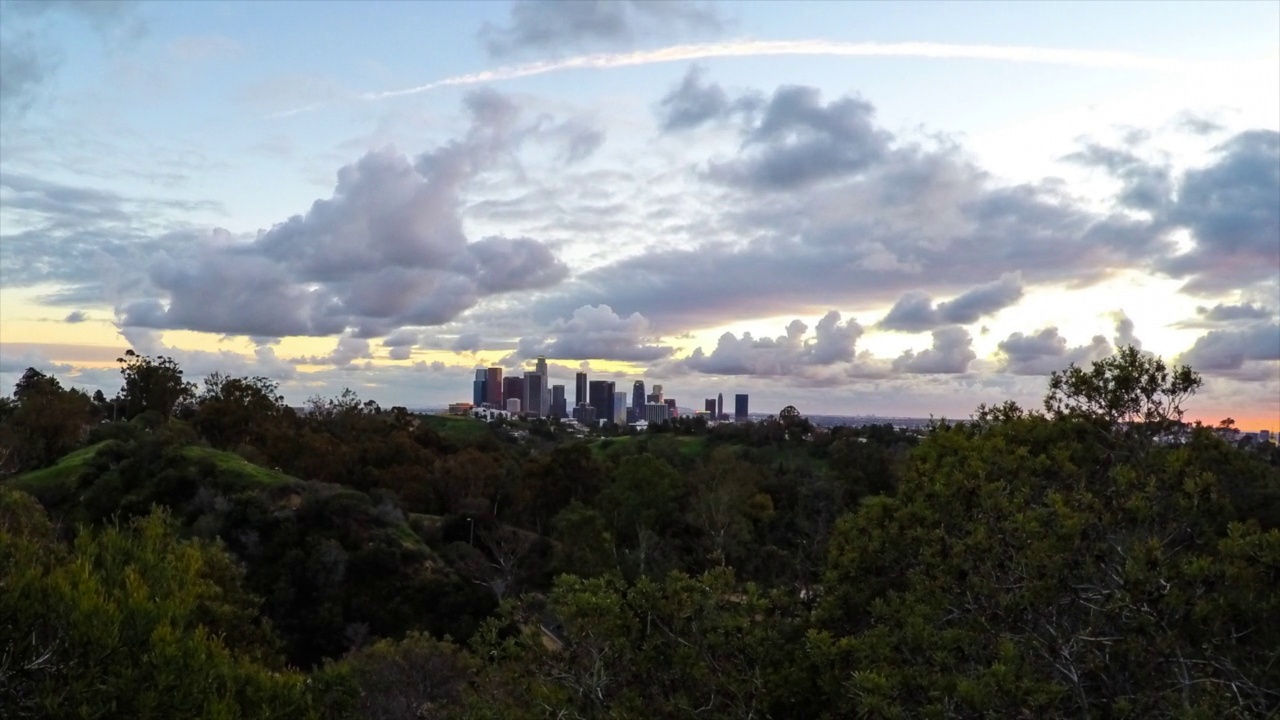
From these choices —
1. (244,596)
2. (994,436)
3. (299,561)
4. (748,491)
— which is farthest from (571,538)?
(994,436)

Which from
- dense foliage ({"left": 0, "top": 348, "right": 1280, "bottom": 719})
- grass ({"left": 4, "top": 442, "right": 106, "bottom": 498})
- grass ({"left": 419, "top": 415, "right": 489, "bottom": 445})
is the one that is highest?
dense foliage ({"left": 0, "top": 348, "right": 1280, "bottom": 719})

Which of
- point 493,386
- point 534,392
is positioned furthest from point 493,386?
point 534,392

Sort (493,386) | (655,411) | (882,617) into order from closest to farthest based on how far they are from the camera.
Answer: (882,617), (655,411), (493,386)

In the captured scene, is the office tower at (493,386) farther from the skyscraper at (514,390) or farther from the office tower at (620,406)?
the office tower at (620,406)

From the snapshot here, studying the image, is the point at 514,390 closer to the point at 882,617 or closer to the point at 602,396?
the point at 602,396

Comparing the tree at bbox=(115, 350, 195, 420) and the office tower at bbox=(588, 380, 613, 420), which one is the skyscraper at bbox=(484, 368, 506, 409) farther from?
the tree at bbox=(115, 350, 195, 420)

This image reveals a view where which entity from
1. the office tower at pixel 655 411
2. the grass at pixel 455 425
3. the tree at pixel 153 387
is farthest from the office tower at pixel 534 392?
the tree at pixel 153 387

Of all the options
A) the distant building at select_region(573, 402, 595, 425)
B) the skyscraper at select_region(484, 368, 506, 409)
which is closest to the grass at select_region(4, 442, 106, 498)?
the distant building at select_region(573, 402, 595, 425)
